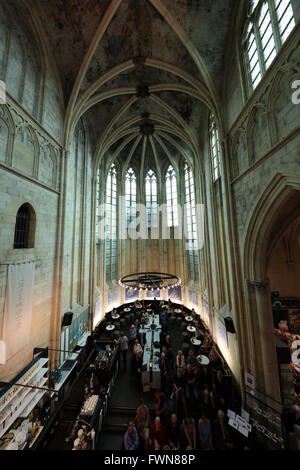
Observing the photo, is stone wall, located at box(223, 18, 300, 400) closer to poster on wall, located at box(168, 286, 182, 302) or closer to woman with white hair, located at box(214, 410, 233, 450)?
woman with white hair, located at box(214, 410, 233, 450)

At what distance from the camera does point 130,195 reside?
1969 cm

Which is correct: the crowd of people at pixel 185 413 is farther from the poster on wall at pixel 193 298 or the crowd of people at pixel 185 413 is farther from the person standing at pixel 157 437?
the poster on wall at pixel 193 298

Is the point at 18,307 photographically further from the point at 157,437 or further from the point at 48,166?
the point at 48,166

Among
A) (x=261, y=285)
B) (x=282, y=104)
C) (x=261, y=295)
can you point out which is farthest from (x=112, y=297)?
(x=282, y=104)

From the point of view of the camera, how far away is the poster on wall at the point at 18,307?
5824mm

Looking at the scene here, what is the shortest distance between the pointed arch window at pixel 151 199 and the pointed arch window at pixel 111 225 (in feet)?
11.9

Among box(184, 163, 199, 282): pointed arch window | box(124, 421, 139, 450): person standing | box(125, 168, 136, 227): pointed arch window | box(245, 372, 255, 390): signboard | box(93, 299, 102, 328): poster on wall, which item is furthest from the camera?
box(125, 168, 136, 227): pointed arch window

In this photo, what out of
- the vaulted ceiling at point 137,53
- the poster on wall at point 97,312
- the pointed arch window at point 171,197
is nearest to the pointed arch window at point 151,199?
the pointed arch window at point 171,197

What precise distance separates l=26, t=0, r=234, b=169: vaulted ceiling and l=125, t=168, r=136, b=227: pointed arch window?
6.14 meters

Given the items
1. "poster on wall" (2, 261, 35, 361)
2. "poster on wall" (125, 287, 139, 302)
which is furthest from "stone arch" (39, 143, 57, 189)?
"poster on wall" (125, 287, 139, 302)

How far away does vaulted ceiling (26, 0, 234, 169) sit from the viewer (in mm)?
7844

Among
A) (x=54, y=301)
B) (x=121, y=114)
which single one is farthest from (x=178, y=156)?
(x=54, y=301)

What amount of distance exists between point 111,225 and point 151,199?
544 cm

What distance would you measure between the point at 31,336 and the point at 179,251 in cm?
1406
